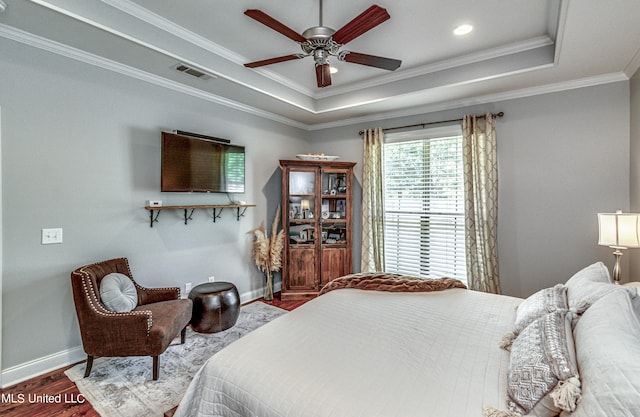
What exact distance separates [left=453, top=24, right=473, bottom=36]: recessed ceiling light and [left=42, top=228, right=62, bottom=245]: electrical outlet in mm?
3812

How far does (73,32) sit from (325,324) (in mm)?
2813

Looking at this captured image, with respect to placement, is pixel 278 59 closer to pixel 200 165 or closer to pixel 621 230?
pixel 200 165

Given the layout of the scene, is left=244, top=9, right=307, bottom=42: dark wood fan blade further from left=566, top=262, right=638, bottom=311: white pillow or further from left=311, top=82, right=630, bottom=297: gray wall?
left=311, top=82, right=630, bottom=297: gray wall

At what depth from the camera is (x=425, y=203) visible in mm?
4020

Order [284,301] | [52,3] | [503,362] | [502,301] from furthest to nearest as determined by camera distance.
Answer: [284,301], [502,301], [52,3], [503,362]

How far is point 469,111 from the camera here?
12.0 ft

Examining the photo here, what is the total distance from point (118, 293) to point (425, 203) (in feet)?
11.7

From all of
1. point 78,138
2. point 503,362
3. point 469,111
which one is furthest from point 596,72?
point 78,138

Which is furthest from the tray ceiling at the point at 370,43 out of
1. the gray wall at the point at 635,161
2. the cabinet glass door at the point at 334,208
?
the cabinet glass door at the point at 334,208

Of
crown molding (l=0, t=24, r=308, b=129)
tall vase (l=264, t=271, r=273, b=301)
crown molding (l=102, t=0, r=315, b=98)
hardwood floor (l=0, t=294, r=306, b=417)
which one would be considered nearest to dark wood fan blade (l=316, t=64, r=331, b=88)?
crown molding (l=102, t=0, r=315, b=98)

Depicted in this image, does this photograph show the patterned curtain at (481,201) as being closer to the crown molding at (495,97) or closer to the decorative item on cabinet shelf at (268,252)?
the crown molding at (495,97)

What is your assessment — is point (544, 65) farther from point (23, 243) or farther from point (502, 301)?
point (23, 243)

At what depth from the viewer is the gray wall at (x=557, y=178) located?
2.91m

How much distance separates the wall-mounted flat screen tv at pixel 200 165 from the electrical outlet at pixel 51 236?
2.93ft
